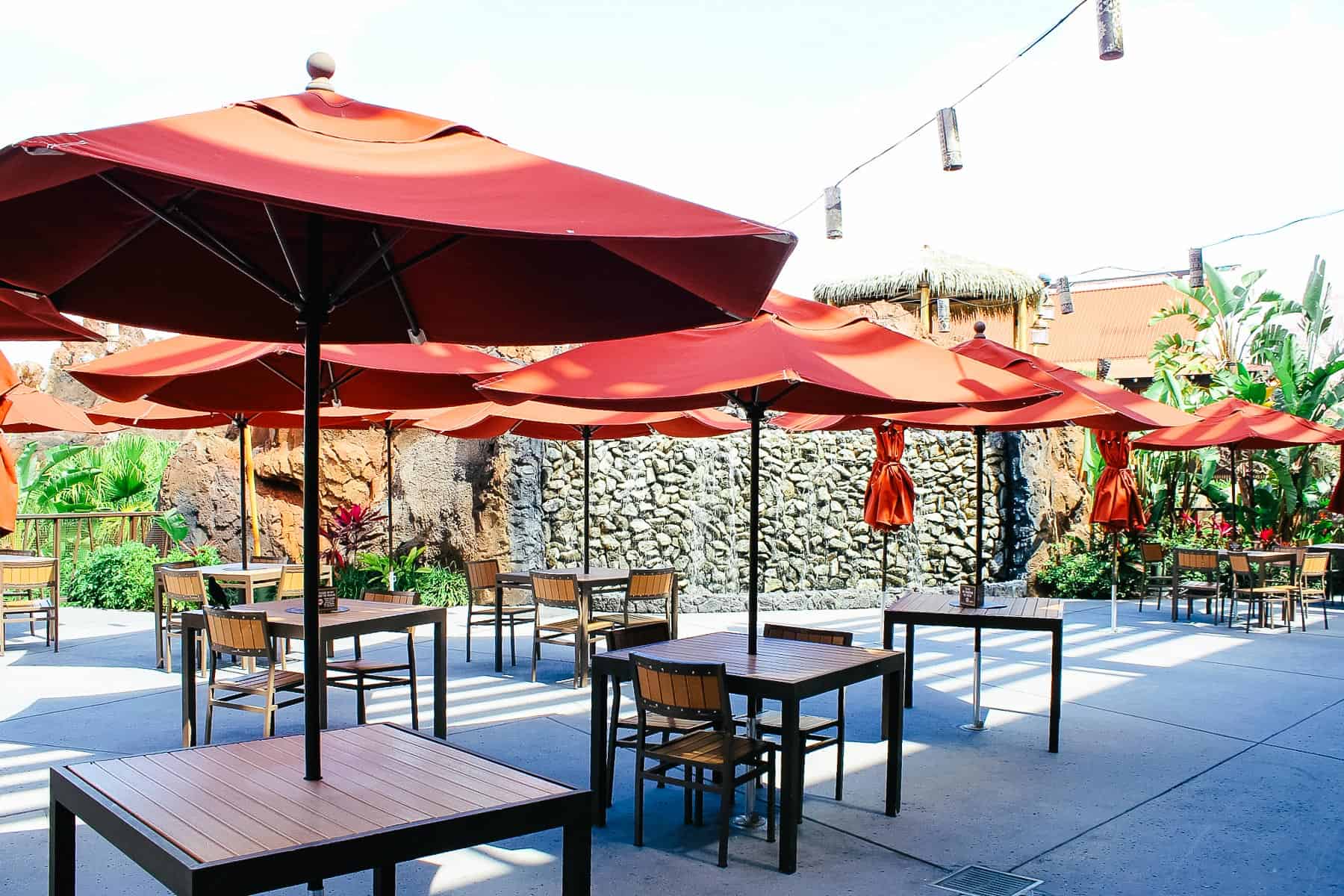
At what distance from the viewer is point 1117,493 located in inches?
436

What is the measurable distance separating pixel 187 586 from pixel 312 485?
6291 mm

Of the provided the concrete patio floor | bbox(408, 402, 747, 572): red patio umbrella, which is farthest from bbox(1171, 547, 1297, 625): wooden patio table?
bbox(408, 402, 747, 572): red patio umbrella

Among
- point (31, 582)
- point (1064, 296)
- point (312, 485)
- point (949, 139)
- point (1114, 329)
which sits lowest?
point (31, 582)

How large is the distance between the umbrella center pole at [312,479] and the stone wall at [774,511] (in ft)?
36.9

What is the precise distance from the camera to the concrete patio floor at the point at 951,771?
4551mm

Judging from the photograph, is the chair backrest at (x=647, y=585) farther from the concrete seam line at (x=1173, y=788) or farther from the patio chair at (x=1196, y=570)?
the patio chair at (x=1196, y=570)

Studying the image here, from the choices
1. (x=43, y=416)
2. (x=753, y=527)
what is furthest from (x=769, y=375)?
(x=43, y=416)

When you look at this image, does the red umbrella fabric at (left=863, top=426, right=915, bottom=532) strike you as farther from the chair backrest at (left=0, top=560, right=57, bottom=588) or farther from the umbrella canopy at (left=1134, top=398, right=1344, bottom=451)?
the chair backrest at (left=0, top=560, right=57, bottom=588)

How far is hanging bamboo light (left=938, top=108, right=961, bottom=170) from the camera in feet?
32.4

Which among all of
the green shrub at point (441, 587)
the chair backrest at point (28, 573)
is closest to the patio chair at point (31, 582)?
the chair backrest at point (28, 573)

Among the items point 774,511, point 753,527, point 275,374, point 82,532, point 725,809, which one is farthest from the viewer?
point 82,532

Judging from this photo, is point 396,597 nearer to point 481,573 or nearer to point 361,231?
point 481,573

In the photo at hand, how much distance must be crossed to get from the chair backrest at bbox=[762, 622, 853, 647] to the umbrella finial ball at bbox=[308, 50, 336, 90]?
149 inches

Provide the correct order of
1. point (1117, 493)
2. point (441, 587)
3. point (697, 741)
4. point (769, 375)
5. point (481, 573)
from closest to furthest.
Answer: point (769, 375)
point (697, 741)
point (481, 573)
point (1117, 493)
point (441, 587)
